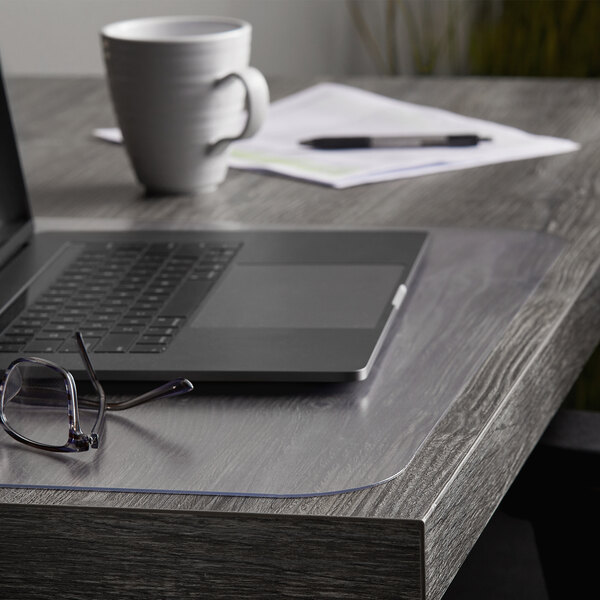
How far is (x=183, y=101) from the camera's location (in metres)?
0.96

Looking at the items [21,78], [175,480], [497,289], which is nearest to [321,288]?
[497,289]

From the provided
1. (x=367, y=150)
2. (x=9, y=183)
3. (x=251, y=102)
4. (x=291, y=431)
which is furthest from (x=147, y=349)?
(x=367, y=150)

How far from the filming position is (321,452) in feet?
1.76

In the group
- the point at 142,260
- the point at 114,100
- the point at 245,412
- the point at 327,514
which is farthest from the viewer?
the point at 114,100

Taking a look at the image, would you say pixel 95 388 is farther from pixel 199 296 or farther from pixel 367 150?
pixel 367 150

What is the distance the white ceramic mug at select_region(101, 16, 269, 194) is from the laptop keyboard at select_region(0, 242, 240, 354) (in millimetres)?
177

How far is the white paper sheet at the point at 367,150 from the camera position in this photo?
1041 mm

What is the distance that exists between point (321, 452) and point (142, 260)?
303mm

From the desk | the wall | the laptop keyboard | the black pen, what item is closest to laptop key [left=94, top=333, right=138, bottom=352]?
the laptop keyboard

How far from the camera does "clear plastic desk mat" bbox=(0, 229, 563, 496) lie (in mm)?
516

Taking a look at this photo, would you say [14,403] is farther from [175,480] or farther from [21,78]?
[21,78]

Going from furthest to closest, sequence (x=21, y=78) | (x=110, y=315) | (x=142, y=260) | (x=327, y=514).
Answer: (x=21, y=78), (x=142, y=260), (x=110, y=315), (x=327, y=514)

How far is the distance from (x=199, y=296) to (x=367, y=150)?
429 millimetres

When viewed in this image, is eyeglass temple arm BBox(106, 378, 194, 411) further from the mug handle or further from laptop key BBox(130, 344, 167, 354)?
the mug handle
